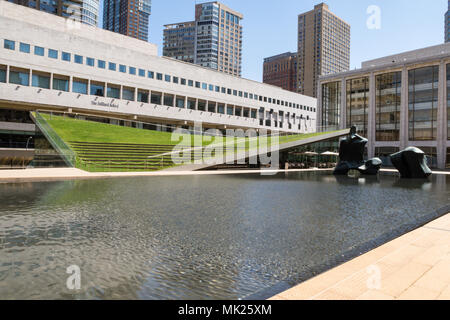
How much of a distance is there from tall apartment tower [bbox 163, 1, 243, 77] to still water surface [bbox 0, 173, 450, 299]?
159m

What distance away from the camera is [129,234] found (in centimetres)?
554

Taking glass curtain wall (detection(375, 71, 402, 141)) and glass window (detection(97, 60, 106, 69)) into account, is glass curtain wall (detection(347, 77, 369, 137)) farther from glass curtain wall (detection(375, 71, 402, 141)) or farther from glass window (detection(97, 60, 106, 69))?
glass window (detection(97, 60, 106, 69))

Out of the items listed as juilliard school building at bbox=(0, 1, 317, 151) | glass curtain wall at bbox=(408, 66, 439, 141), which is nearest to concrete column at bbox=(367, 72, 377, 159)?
glass curtain wall at bbox=(408, 66, 439, 141)

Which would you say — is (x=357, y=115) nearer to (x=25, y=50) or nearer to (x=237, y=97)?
(x=237, y=97)

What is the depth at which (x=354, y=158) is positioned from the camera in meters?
27.4

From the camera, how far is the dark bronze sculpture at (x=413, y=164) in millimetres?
24109

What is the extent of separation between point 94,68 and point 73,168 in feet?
101

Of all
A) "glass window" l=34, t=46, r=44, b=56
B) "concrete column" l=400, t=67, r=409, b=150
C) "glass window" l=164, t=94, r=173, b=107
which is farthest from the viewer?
"concrete column" l=400, t=67, r=409, b=150

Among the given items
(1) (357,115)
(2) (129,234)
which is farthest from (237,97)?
(2) (129,234)

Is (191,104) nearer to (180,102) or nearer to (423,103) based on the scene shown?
(180,102)

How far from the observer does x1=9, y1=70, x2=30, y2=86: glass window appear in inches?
1572

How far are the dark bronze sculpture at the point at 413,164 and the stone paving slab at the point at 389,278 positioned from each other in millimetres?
22730

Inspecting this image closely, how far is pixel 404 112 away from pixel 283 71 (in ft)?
444

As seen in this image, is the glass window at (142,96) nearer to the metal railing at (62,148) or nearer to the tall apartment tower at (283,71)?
the metal railing at (62,148)
